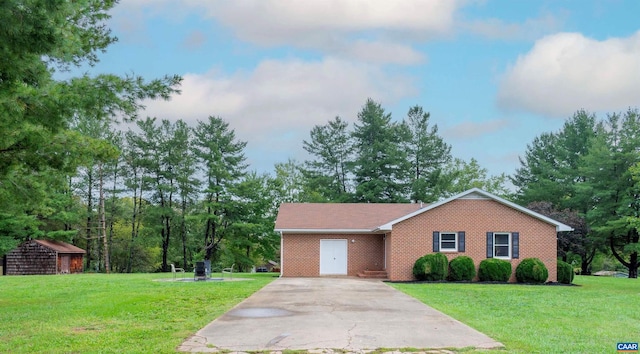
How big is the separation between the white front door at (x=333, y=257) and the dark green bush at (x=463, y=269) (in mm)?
5800

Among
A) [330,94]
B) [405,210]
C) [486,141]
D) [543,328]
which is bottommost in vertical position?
[543,328]

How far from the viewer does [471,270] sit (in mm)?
23344

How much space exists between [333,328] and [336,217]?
19.3m

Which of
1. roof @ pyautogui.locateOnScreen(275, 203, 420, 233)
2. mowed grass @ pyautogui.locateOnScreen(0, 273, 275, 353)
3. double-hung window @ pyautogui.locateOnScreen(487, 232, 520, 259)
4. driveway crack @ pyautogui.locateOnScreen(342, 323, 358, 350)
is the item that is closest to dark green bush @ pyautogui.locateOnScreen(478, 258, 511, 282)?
double-hung window @ pyautogui.locateOnScreen(487, 232, 520, 259)

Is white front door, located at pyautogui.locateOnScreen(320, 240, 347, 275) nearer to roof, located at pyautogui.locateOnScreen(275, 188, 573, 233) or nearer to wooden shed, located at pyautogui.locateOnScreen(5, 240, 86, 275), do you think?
roof, located at pyautogui.locateOnScreen(275, 188, 573, 233)

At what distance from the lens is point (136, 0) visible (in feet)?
42.5

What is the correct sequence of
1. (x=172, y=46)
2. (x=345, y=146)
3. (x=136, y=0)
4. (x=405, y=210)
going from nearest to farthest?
1. (x=136, y=0)
2. (x=172, y=46)
3. (x=405, y=210)
4. (x=345, y=146)

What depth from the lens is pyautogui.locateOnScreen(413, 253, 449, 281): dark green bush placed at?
76.2 ft

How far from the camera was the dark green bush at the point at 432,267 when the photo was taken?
23.2m

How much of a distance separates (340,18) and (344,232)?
11.9 m

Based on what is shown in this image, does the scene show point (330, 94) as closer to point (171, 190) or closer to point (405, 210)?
point (405, 210)

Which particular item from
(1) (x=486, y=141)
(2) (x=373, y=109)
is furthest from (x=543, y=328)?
(2) (x=373, y=109)

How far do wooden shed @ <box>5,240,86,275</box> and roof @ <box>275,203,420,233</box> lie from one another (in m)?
17.7

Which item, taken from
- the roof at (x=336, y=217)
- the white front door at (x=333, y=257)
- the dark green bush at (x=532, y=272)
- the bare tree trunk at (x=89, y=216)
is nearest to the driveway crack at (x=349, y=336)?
the dark green bush at (x=532, y=272)
